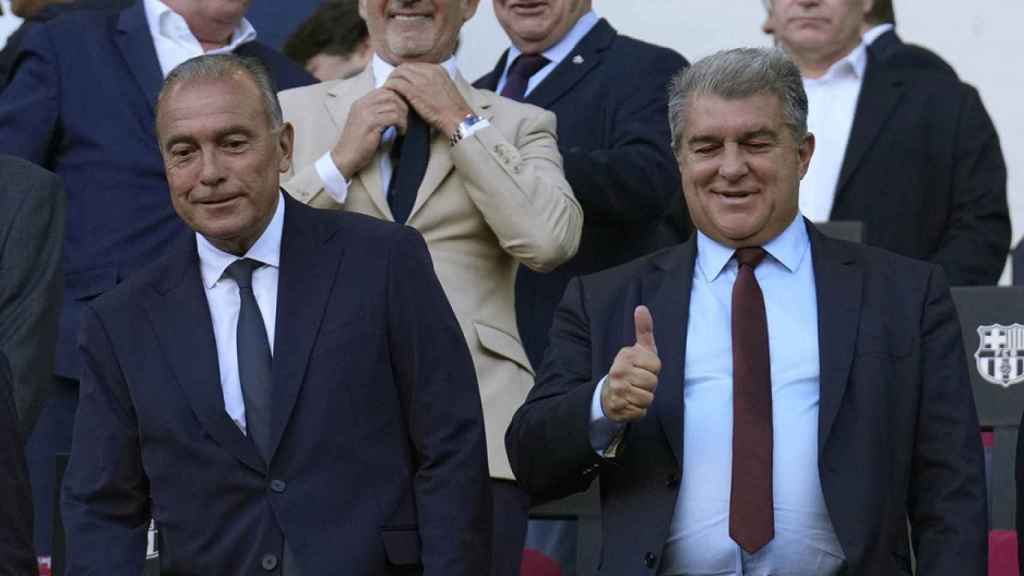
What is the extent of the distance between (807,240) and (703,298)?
255 mm

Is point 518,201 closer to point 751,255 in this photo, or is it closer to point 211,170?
point 751,255

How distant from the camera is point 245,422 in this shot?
4.23 metres

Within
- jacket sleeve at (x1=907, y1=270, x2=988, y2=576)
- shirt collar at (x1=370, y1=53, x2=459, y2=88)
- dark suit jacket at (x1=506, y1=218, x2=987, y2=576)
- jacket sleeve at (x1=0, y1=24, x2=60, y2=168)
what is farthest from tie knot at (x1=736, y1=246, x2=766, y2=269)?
jacket sleeve at (x1=0, y1=24, x2=60, y2=168)

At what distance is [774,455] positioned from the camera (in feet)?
13.7

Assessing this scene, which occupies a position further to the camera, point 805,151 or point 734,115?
point 805,151

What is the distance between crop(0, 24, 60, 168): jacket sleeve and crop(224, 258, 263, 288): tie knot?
133cm

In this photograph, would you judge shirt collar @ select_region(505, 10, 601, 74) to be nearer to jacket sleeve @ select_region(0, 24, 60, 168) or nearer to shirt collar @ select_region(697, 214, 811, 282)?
jacket sleeve @ select_region(0, 24, 60, 168)

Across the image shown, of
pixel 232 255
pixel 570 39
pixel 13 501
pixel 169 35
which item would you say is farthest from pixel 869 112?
pixel 13 501

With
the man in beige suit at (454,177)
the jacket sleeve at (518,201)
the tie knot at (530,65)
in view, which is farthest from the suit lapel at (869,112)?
the jacket sleeve at (518,201)

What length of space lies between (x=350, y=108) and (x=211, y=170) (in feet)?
3.21

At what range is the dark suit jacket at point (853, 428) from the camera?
164 inches

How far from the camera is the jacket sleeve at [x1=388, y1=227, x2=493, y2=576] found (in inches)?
167

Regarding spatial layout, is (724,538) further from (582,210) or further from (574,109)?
(574,109)

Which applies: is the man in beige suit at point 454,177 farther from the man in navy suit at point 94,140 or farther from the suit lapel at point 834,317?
the suit lapel at point 834,317
